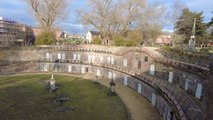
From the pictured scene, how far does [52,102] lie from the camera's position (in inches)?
898

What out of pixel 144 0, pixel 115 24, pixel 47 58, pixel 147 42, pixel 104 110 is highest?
pixel 144 0

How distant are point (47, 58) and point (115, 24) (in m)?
19.2

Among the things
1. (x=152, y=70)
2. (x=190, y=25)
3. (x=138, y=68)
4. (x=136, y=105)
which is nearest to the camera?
(x=136, y=105)

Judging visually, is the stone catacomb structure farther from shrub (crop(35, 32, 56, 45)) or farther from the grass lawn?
the grass lawn

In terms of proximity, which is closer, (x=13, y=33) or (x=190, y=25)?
(x=190, y=25)

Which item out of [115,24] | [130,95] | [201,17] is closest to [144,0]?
[115,24]

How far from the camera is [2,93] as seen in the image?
25.1m

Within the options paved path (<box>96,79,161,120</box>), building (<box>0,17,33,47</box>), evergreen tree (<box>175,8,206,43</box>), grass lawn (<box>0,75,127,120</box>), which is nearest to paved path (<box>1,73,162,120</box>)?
paved path (<box>96,79,161,120</box>)

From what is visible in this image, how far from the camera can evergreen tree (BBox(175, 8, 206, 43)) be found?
38562 mm

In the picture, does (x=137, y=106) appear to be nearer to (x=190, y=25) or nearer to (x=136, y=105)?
(x=136, y=105)

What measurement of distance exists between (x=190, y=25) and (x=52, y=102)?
32.7m

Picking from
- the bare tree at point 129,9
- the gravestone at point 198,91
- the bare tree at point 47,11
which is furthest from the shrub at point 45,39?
the gravestone at point 198,91

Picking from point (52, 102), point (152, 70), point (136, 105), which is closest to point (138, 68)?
point (152, 70)

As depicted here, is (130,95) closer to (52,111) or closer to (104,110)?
(104,110)
